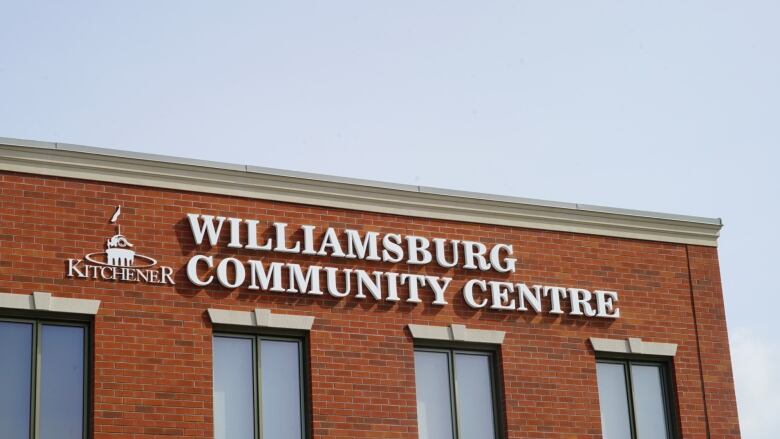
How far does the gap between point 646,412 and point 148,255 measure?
29.6 feet

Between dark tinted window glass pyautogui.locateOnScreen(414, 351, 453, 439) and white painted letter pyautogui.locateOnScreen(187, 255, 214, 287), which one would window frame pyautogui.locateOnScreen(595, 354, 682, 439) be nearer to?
dark tinted window glass pyautogui.locateOnScreen(414, 351, 453, 439)

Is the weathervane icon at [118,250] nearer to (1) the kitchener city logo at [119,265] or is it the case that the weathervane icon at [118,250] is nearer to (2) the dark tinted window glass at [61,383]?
(1) the kitchener city logo at [119,265]

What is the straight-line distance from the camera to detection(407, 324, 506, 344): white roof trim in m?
22.8

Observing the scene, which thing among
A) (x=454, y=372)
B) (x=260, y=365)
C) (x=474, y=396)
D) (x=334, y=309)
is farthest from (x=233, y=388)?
(x=474, y=396)

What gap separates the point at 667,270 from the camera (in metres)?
25.5

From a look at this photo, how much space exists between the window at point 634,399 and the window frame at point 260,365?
17.6ft

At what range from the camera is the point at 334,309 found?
22250 mm

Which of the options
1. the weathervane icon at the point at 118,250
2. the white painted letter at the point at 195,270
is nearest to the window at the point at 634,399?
the white painted letter at the point at 195,270

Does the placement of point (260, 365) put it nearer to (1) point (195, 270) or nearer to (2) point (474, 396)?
(1) point (195, 270)

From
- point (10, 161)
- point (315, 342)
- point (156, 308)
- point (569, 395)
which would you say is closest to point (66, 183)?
point (10, 161)

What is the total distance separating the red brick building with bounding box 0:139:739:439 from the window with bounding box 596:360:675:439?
4cm

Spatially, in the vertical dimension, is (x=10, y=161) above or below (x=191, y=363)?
above

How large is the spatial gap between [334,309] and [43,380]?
4.64 metres

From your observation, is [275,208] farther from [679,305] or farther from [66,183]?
[679,305]
